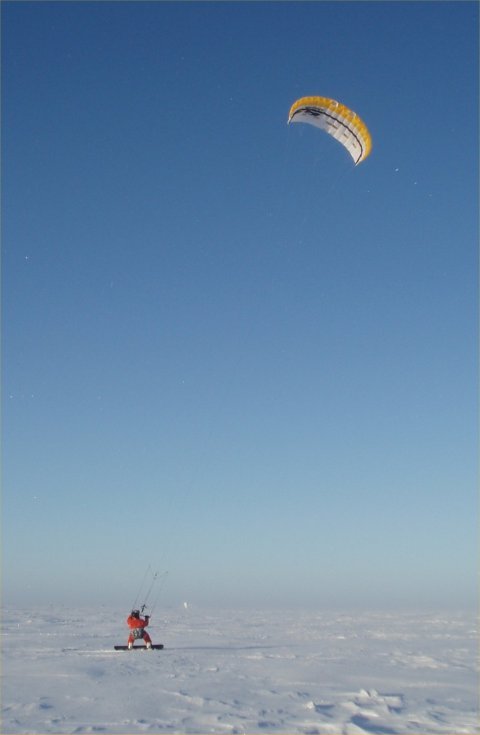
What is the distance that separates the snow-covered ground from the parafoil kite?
14.4 meters

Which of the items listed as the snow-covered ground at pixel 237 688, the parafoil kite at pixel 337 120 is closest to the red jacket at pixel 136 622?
the snow-covered ground at pixel 237 688

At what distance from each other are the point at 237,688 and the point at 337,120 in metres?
15.7

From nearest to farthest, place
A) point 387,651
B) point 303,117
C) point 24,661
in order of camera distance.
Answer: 1. point 24,661
2. point 303,117
3. point 387,651

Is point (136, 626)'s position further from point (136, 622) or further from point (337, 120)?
point (337, 120)

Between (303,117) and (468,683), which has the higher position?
(303,117)

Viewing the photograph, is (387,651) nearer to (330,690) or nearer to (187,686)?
(330,690)

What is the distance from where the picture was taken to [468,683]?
12625 mm

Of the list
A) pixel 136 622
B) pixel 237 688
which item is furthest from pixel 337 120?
pixel 136 622

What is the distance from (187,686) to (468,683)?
6.98 meters

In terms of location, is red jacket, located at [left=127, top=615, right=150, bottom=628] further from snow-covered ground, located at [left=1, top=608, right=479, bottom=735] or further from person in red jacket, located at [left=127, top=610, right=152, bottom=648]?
snow-covered ground, located at [left=1, top=608, right=479, bottom=735]

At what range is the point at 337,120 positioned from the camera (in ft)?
52.3

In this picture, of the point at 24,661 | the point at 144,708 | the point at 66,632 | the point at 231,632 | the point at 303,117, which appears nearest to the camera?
the point at 144,708

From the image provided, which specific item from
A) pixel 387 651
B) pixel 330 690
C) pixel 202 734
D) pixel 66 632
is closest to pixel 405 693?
pixel 330 690

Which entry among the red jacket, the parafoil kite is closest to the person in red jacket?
the red jacket
